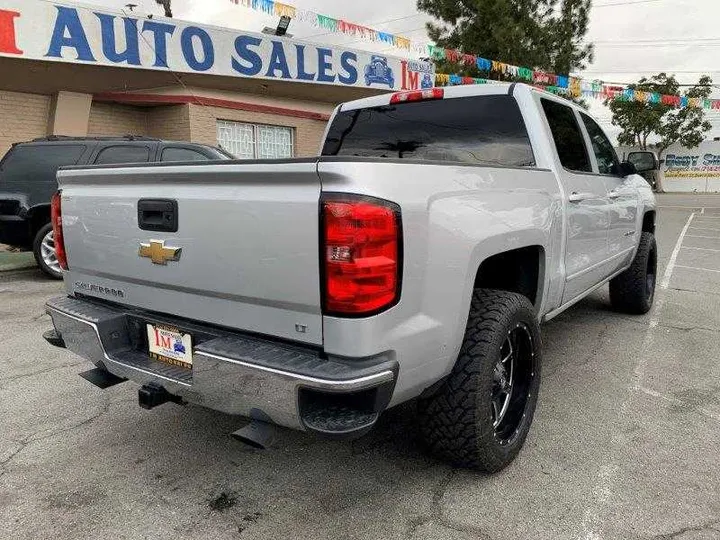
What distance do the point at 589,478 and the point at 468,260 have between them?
4.07ft

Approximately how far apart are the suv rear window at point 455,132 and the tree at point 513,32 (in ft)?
57.2

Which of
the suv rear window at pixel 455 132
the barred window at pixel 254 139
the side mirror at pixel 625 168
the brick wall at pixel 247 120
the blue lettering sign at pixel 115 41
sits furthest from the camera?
the barred window at pixel 254 139

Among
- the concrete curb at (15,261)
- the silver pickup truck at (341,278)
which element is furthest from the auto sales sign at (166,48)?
the silver pickup truck at (341,278)

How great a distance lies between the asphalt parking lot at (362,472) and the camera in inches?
92.4

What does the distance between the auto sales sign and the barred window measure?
4.81ft

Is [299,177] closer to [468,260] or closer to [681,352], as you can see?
[468,260]

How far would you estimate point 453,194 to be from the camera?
232 cm

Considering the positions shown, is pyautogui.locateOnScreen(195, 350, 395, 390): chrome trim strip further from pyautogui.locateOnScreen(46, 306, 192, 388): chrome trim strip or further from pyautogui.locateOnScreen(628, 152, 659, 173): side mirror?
pyautogui.locateOnScreen(628, 152, 659, 173): side mirror

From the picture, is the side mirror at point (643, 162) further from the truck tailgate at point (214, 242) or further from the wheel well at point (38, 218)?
the wheel well at point (38, 218)

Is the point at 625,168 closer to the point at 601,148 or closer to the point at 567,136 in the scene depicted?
the point at 601,148

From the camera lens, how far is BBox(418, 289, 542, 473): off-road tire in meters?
2.44

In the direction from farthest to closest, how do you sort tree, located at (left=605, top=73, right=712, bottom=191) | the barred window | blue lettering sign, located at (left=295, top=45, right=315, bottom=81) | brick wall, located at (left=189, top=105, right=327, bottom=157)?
1. tree, located at (left=605, top=73, right=712, bottom=191)
2. the barred window
3. blue lettering sign, located at (left=295, top=45, right=315, bottom=81)
4. brick wall, located at (left=189, top=105, right=327, bottom=157)

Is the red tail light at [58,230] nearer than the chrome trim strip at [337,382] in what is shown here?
No

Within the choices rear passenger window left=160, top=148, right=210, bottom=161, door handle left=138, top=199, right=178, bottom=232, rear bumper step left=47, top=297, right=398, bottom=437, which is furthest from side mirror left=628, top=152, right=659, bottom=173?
rear passenger window left=160, top=148, right=210, bottom=161
